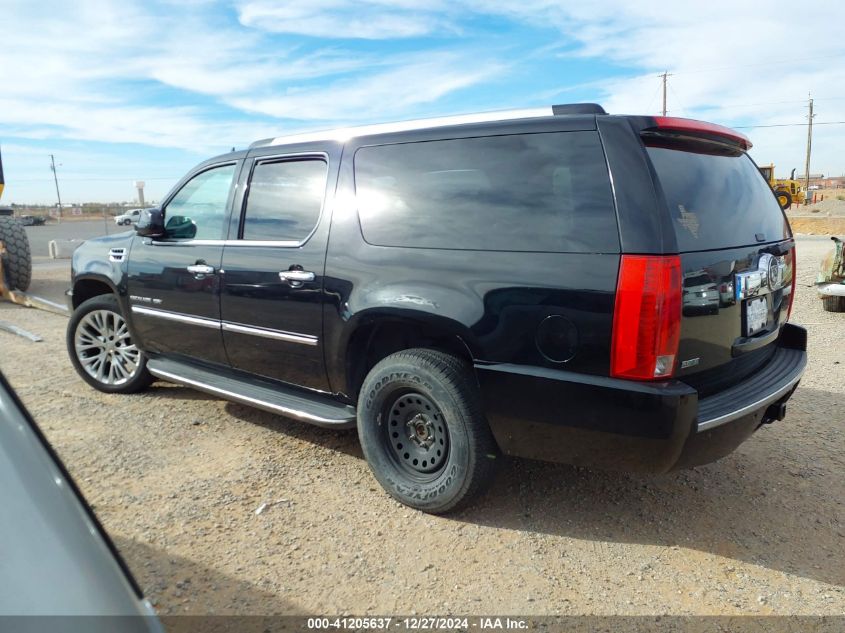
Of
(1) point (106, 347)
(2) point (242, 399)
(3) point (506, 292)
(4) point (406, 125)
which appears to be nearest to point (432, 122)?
(4) point (406, 125)

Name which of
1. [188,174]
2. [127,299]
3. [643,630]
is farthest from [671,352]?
[127,299]

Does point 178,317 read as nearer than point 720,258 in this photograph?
No

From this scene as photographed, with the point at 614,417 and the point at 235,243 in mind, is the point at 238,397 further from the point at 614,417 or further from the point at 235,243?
the point at 614,417

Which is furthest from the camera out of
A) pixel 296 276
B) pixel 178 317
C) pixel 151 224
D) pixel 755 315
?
pixel 151 224

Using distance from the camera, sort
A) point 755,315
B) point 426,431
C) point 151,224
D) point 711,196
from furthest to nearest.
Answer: point 151,224 → point 426,431 → point 755,315 → point 711,196

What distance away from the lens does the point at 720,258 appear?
2.66 meters

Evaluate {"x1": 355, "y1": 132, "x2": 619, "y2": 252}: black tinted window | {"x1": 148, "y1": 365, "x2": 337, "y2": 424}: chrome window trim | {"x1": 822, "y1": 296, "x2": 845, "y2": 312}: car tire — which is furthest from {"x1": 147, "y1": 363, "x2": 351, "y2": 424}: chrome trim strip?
{"x1": 822, "y1": 296, "x2": 845, "y2": 312}: car tire

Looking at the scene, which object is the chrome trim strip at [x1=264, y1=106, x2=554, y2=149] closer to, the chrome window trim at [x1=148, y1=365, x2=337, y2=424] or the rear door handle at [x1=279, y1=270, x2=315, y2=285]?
the rear door handle at [x1=279, y1=270, x2=315, y2=285]

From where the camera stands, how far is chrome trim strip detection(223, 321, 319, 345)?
Answer: 137 inches

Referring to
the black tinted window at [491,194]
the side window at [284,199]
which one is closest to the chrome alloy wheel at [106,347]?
the side window at [284,199]

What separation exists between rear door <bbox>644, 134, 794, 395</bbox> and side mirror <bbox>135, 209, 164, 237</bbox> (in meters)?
3.33

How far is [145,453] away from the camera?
12.5ft

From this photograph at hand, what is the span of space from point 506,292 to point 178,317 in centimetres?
256

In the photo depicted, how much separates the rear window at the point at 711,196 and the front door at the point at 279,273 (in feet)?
5.86
